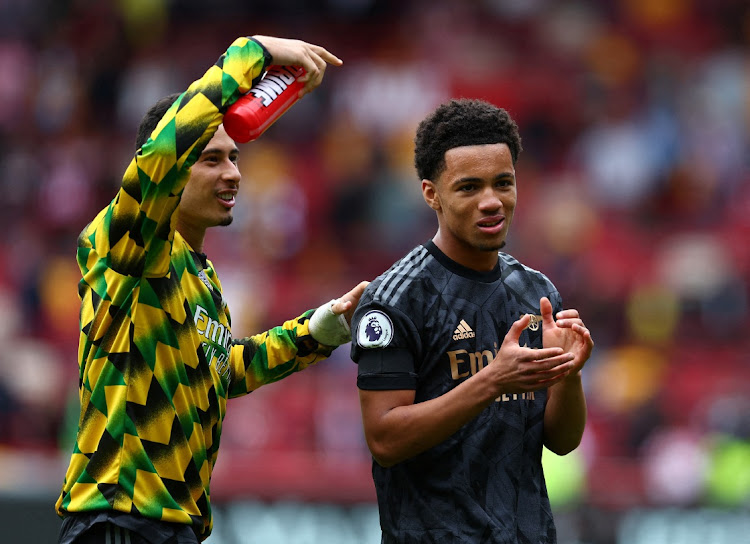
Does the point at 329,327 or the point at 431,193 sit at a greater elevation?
the point at 431,193

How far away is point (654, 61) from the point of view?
17062 mm

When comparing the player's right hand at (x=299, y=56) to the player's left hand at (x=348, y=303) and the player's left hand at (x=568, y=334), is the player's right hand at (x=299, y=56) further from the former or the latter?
the player's left hand at (x=568, y=334)

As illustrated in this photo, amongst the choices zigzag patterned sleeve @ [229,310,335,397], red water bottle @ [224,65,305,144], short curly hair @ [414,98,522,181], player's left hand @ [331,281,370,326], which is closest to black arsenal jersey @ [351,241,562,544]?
short curly hair @ [414,98,522,181]

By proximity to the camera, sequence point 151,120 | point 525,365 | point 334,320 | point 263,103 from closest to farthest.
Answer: point 525,365 < point 263,103 < point 151,120 < point 334,320

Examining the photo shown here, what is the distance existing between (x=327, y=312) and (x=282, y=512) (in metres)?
3.88

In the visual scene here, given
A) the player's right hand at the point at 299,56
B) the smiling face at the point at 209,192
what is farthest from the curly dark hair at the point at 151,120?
the player's right hand at the point at 299,56

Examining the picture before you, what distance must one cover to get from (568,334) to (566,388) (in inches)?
10.9

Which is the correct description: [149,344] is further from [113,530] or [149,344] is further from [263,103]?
[263,103]

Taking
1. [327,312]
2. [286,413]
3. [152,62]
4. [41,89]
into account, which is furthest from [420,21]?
[327,312]

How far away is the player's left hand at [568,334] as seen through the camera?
406 cm

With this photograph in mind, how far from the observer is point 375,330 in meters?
4.14

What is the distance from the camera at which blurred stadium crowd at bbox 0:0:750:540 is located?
40.4 feet

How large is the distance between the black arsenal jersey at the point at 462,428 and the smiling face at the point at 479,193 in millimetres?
166

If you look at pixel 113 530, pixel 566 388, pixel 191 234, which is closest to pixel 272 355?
pixel 191 234
